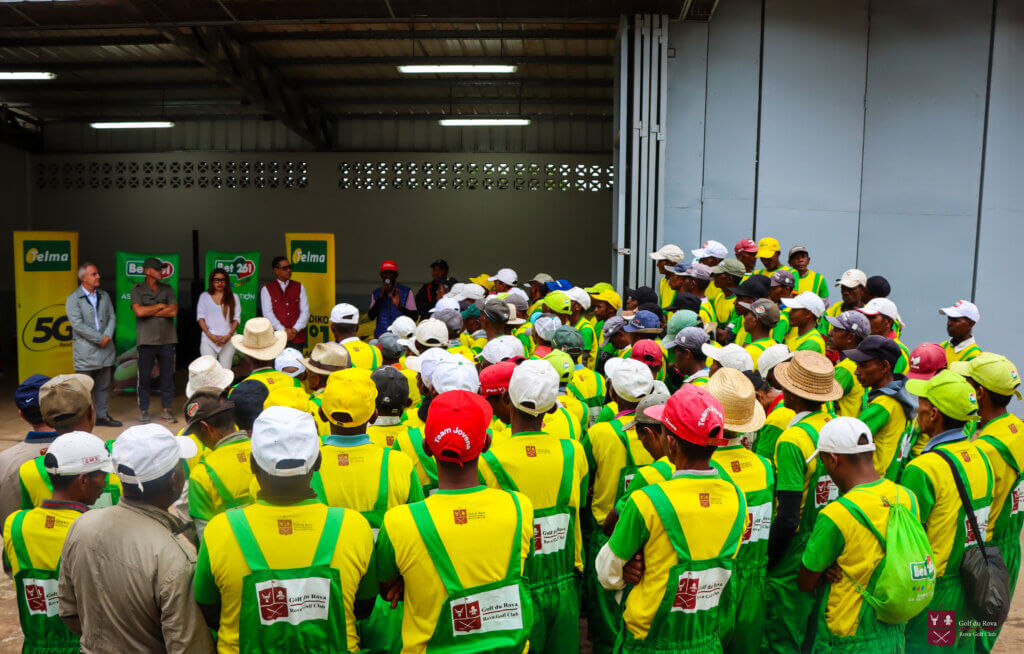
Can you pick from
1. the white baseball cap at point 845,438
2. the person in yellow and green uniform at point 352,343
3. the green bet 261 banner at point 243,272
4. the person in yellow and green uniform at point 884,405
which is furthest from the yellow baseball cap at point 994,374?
the green bet 261 banner at point 243,272

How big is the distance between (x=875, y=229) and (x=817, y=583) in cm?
699

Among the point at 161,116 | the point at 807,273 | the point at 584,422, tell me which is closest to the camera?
the point at 584,422

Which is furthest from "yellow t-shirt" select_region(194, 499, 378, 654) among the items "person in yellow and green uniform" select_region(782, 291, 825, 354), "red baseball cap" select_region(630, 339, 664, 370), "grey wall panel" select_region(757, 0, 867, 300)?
"grey wall panel" select_region(757, 0, 867, 300)

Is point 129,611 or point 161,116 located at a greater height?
point 161,116

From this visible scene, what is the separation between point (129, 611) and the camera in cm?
236

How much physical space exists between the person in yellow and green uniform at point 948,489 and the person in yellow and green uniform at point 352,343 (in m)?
3.16

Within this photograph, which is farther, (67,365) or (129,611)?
(67,365)

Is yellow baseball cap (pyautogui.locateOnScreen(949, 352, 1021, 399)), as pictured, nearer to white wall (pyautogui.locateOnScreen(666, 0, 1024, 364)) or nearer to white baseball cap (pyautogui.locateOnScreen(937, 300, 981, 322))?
white baseball cap (pyautogui.locateOnScreen(937, 300, 981, 322))

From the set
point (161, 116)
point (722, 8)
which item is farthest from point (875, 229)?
point (161, 116)

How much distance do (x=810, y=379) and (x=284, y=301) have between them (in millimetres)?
7851

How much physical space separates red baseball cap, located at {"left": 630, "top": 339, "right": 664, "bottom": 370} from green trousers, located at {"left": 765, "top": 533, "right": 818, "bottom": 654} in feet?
4.39

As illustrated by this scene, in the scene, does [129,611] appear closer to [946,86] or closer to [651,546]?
[651,546]

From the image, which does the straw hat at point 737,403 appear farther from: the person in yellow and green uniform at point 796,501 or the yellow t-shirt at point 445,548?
the yellow t-shirt at point 445,548

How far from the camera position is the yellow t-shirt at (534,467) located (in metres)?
2.98
